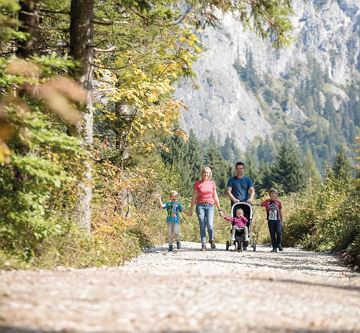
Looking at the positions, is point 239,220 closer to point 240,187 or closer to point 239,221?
point 239,221

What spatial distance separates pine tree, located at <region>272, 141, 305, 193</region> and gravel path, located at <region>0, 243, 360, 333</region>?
9450 centimetres

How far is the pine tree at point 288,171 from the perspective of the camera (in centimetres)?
10038

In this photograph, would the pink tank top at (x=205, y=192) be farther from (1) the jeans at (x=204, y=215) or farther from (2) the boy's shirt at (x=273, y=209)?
(2) the boy's shirt at (x=273, y=209)

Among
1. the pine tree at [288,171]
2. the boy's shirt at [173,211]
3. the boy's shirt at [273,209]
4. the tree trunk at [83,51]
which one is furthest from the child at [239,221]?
the pine tree at [288,171]

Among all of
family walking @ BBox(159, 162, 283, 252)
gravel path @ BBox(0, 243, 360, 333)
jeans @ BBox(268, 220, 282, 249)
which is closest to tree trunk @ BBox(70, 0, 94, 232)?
gravel path @ BBox(0, 243, 360, 333)

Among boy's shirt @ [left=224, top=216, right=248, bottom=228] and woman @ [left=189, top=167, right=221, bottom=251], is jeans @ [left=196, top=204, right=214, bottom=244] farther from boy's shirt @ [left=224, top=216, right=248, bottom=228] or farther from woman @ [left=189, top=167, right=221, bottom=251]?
boy's shirt @ [left=224, top=216, right=248, bottom=228]

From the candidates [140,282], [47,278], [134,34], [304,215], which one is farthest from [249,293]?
[304,215]

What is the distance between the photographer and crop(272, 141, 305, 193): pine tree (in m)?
100

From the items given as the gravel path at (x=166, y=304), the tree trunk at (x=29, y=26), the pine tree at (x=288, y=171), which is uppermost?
the pine tree at (x=288, y=171)

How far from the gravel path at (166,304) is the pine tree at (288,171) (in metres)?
94.5

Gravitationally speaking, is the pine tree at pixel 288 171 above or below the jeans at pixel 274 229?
above

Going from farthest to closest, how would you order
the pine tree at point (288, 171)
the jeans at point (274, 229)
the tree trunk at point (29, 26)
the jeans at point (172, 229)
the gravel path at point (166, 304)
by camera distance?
the pine tree at point (288, 171), the jeans at point (274, 229), the jeans at point (172, 229), the tree trunk at point (29, 26), the gravel path at point (166, 304)

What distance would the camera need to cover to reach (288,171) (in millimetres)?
101875

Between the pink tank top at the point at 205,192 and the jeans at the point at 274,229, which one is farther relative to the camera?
the jeans at the point at 274,229
